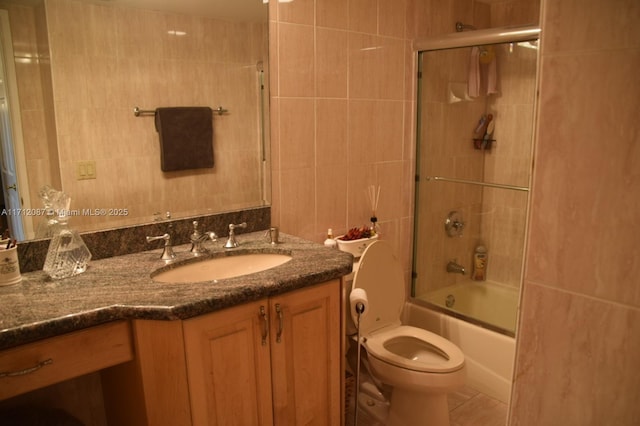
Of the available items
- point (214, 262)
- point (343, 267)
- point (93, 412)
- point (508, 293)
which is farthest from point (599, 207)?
point (508, 293)

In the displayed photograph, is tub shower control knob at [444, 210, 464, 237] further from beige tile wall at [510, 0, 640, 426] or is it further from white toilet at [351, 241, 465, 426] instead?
beige tile wall at [510, 0, 640, 426]

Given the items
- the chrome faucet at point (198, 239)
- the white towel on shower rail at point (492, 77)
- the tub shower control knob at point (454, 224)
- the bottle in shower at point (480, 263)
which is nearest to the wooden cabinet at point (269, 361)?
the chrome faucet at point (198, 239)

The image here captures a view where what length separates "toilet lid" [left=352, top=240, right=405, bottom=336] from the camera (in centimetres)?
218

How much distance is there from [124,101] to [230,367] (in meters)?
1.04

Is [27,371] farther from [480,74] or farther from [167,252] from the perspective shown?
[480,74]

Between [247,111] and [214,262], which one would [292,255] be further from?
[247,111]

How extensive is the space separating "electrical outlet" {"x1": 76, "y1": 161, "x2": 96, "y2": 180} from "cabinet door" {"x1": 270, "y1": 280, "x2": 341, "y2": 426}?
823 mm

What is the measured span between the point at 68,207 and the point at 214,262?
0.55 m

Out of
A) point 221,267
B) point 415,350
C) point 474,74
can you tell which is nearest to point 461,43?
point 474,74

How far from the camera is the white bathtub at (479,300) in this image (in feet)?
8.87

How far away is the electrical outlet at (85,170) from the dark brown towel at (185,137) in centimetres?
26

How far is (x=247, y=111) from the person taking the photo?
2.07 meters

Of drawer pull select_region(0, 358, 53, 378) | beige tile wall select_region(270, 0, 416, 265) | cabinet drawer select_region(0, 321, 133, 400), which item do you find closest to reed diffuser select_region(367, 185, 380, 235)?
beige tile wall select_region(270, 0, 416, 265)

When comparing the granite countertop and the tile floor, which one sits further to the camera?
the tile floor
